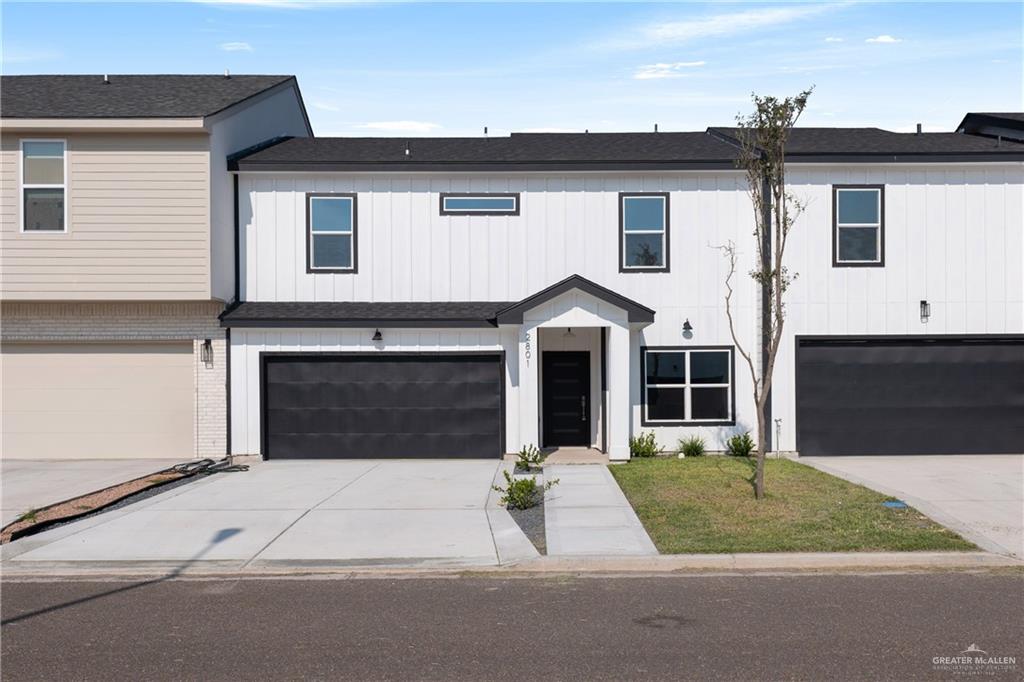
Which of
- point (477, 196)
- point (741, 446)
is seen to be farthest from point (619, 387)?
point (477, 196)

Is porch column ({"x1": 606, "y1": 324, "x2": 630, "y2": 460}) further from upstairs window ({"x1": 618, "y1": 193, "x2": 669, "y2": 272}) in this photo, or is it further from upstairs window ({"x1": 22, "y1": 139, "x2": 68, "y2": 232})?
upstairs window ({"x1": 22, "y1": 139, "x2": 68, "y2": 232})

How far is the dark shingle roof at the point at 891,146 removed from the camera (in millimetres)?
17594

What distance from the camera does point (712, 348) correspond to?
17984 mm

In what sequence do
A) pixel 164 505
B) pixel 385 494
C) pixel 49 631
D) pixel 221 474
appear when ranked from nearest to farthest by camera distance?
pixel 49 631 < pixel 164 505 < pixel 385 494 < pixel 221 474

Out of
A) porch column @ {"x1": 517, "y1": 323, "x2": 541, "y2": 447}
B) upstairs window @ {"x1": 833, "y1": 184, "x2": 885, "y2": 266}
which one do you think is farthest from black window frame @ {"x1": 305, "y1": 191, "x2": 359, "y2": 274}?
upstairs window @ {"x1": 833, "y1": 184, "x2": 885, "y2": 266}

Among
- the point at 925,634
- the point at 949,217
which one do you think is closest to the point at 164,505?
the point at 925,634

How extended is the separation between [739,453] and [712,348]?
7.13ft

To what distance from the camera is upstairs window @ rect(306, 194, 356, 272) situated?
59.7ft

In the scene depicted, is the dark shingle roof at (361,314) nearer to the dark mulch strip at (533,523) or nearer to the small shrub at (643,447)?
the small shrub at (643,447)

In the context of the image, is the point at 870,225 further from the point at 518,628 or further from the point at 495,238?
the point at 518,628

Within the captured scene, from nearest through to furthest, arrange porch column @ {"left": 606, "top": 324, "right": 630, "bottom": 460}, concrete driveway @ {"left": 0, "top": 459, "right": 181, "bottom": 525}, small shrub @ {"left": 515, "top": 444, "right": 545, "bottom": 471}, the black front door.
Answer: concrete driveway @ {"left": 0, "top": 459, "right": 181, "bottom": 525} → small shrub @ {"left": 515, "top": 444, "right": 545, "bottom": 471} → porch column @ {"left": 606, "top": 324, "right": 630, "bottom": 460} → the black front door

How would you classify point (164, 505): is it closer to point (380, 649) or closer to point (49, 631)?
point (49, 631)

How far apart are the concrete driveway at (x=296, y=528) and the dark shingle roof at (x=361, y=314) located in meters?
3.39

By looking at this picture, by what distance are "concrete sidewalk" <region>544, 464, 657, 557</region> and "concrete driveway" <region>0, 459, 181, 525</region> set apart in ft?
23.9
